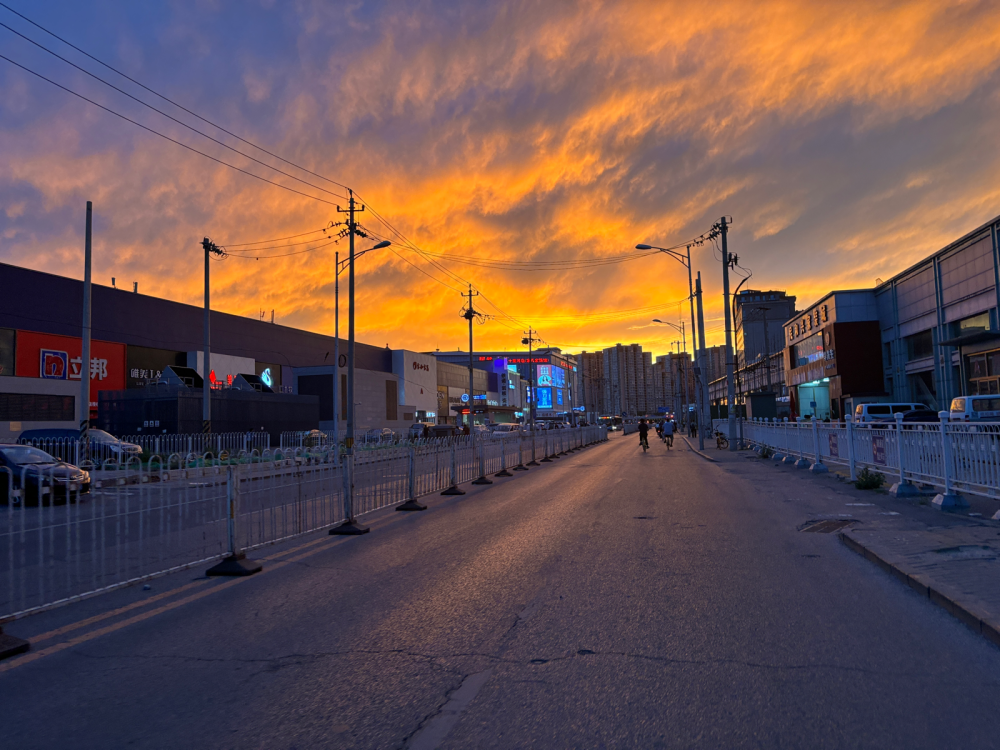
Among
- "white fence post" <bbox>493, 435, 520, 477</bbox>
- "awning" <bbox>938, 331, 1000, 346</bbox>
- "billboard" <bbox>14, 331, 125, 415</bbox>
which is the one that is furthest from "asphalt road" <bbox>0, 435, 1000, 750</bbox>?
"billboard" <bbox>14, 331, 125, 415</bbox>

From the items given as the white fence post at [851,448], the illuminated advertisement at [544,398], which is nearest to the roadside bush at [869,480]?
the white fence post at [851,448]

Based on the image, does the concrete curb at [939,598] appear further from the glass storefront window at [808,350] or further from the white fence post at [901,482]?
the glass storefront window at [808,350]

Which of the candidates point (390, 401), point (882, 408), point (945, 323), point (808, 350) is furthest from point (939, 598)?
point (390, 401)

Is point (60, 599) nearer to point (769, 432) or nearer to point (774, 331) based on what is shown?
point (769, 432)

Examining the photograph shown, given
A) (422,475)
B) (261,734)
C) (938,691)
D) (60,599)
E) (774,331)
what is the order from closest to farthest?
(261,734), (938,691), (60,599), (422,475), (774,331)

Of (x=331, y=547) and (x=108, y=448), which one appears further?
(x=108, y=448)

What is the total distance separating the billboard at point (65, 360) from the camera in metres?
45.2

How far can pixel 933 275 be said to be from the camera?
44.2 metres

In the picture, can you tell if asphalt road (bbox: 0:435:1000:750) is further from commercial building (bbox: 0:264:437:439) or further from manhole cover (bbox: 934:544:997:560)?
commercial building (bbox: 0:264:437:439)

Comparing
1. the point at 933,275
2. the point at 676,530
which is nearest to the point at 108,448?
the point at 676,530

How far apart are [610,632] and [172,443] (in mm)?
30888

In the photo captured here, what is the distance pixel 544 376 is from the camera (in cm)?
17088

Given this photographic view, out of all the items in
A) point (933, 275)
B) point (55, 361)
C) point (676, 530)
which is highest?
point (933, 275)

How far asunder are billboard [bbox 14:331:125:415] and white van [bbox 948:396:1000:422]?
45.7 m
